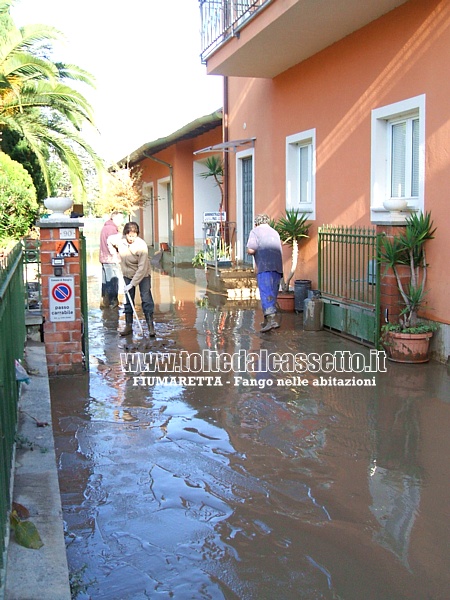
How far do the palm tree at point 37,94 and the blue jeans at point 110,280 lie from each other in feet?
12.7

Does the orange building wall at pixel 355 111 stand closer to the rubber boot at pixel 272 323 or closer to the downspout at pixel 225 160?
the downspout at pixel 225 160

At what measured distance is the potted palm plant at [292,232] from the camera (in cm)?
1170

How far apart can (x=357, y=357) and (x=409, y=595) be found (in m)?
5.07

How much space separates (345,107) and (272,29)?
1475mm

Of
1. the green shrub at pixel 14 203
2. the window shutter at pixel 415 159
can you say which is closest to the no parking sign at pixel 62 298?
the window shutter at pixel 415 159

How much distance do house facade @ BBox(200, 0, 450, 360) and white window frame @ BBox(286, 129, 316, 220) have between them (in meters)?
0.02

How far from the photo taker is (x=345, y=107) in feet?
33.4

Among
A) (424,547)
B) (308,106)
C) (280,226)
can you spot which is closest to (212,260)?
(280,226)

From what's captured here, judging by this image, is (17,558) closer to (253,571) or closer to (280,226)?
(253,571)

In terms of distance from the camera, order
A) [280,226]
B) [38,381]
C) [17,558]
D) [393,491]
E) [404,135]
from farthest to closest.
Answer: [280,226]
[404,135]
[38,381]
[393,491]
[17,558]

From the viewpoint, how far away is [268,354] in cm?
850

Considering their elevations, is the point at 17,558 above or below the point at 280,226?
below

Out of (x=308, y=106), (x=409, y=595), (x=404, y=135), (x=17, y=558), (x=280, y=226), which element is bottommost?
(x=409, y=595)

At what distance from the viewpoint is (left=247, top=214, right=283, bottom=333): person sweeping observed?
9.92 m
